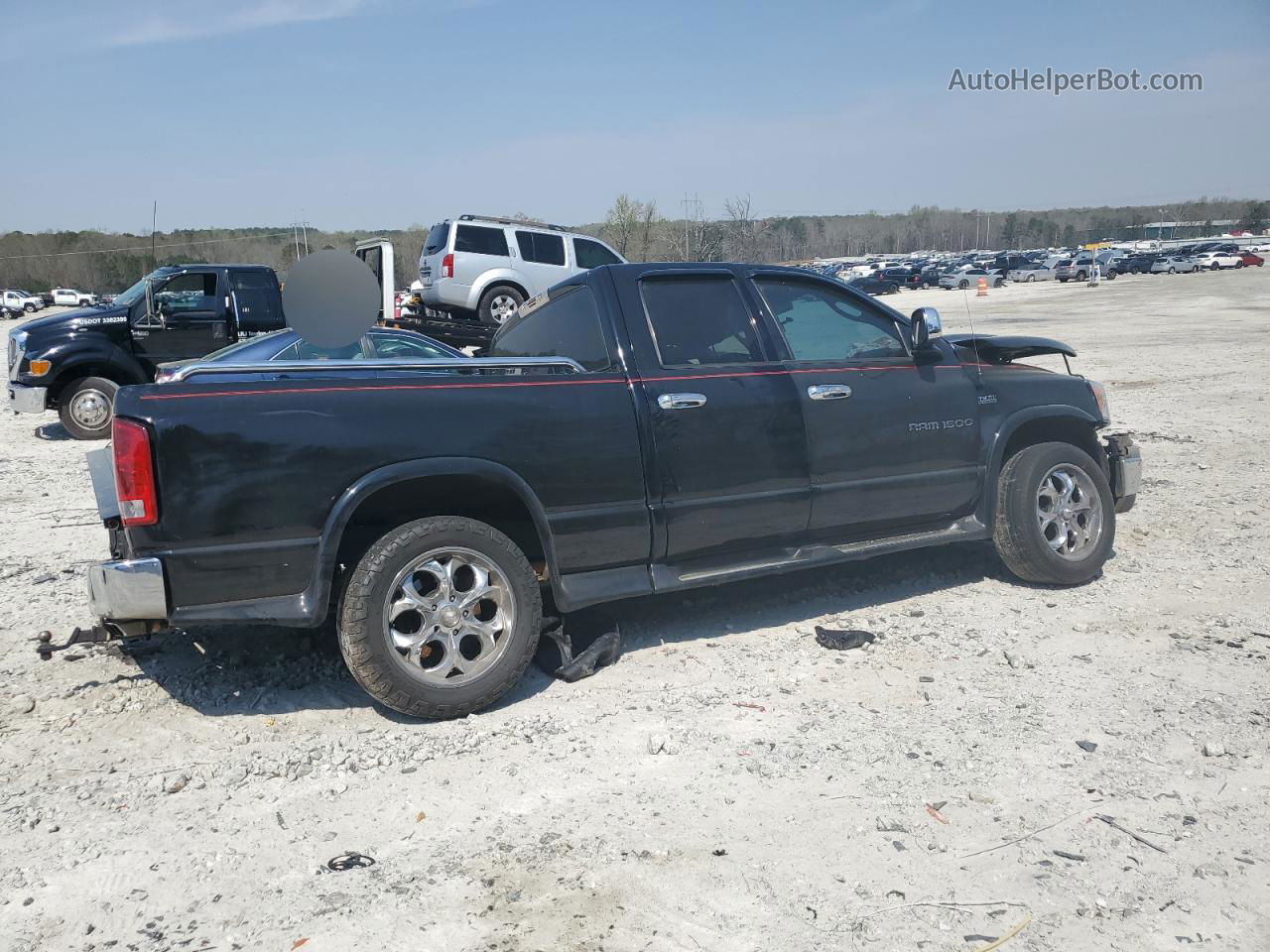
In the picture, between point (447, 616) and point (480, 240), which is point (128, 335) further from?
point (447, 616)

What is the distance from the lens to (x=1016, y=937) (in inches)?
111

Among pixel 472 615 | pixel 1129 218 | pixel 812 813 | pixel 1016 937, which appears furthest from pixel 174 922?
pixel 1129 218

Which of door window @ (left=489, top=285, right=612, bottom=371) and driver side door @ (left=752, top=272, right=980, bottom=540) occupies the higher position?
door window @ (left=489, top=285, right=612, bottom=371)

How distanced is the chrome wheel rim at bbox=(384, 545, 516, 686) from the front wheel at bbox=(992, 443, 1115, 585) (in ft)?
9.90

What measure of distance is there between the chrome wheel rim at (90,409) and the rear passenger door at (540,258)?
23.1 feet

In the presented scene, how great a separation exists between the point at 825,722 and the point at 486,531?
1.63 meters

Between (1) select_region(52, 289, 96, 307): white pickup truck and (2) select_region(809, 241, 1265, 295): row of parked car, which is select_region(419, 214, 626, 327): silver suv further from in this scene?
(1) select_region(52, 289, 96, 307): white pickup truck

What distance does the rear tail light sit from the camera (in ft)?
12.5

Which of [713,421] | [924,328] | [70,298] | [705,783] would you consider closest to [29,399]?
[713,421]

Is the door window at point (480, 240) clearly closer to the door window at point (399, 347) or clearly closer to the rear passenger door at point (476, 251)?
the rear passenger door at point (476, 251)

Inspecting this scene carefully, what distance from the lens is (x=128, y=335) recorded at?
1278cm

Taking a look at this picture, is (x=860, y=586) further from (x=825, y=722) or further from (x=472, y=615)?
(x=472, y=615)

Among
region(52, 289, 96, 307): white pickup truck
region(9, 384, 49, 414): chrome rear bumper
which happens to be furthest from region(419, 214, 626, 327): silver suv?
region(52, 289, 96, 307): white pickup truck

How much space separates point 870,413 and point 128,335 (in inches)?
423
